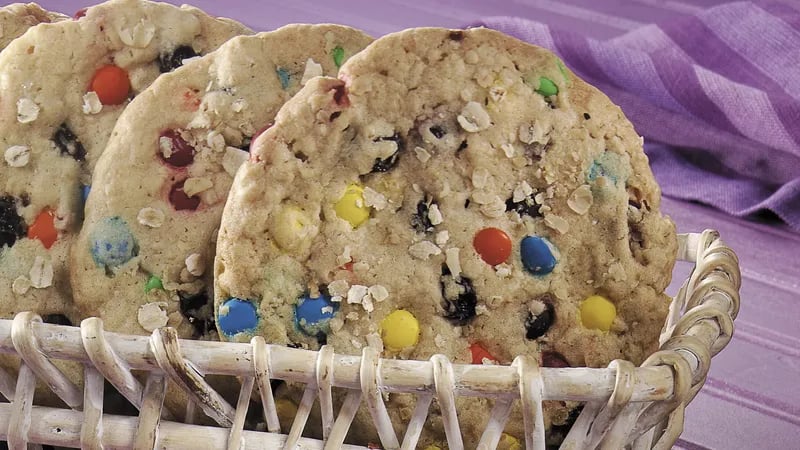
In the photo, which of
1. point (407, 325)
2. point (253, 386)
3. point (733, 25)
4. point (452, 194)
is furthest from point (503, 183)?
point (733, 25)

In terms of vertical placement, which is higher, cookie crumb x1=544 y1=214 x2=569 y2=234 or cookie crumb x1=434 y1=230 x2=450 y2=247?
cookie crumb x1=544 y1=214 x2=569 y2=234

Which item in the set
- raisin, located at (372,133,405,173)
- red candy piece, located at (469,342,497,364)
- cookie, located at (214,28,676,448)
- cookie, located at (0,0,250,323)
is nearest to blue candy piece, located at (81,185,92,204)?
cookie, located at (0,0,250,323)

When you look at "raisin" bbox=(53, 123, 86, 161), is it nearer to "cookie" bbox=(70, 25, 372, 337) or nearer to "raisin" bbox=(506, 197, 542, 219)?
"cookie" bbox=(70, 25, 372, 337)

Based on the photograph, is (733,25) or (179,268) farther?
(733,25)

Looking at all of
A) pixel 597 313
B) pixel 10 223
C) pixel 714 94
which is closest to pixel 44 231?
pixel 10 223

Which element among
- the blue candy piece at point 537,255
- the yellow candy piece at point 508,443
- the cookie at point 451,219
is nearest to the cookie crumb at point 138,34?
the cookie at point 451,219

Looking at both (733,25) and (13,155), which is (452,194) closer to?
(13,155)
